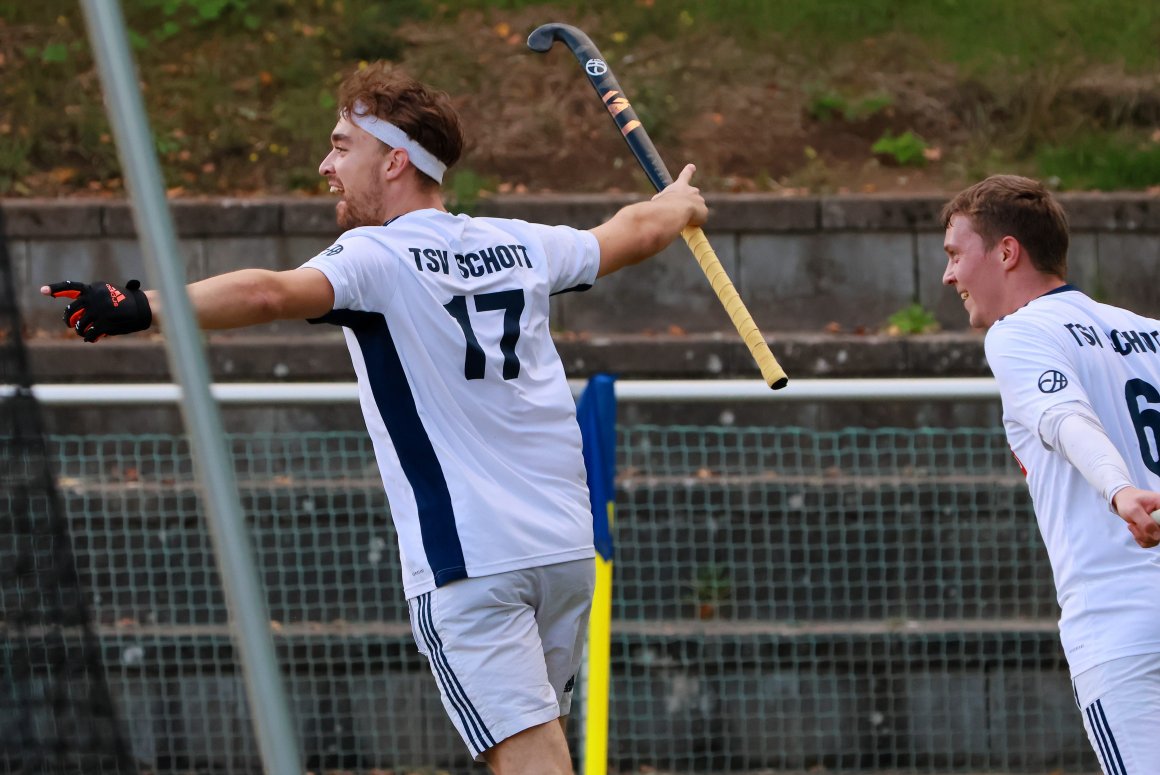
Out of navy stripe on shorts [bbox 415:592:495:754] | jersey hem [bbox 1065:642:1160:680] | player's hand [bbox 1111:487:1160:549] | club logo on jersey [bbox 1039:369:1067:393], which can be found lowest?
jersey hem [bbox 1065:642:1160:680]

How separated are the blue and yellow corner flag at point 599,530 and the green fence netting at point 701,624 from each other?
3.31ft

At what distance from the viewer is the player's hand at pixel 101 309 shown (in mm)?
2998

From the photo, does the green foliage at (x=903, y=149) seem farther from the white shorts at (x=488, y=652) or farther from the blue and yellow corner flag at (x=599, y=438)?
the white shorts at (x=488, y=652)

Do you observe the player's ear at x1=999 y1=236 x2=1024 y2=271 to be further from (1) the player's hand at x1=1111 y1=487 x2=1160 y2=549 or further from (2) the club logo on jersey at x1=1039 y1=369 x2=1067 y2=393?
(1) the player's hand at x1=1111 y1=487 x2=1160 y2=549

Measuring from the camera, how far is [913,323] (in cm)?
780

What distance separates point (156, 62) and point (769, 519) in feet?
17.6

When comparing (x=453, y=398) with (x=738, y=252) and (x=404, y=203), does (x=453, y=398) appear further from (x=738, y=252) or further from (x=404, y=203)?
(x=738, y=252)

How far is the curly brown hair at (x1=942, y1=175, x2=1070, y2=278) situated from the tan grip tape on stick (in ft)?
2.02

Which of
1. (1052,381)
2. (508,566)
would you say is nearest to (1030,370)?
(1052,381)

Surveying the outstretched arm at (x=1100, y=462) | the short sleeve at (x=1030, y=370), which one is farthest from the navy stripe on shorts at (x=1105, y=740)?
the short sleeve at (x=1030, y=370)

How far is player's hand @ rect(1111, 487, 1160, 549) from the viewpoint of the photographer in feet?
9.88

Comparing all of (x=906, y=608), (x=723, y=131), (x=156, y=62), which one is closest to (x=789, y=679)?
Answer: (x=906, y=608)

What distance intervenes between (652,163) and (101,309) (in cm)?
189

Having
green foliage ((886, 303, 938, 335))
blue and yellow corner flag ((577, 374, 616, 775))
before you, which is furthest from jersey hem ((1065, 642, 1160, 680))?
green foliage ((886, 303, 938, 335))
